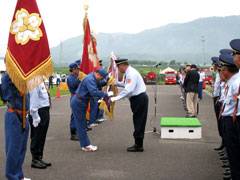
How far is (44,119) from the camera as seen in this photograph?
6.35 metres

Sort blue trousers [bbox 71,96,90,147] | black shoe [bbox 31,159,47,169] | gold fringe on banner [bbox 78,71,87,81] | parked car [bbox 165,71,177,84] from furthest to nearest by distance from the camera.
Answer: parked car [bbox 165,71,177,84] → gold fringe on banner [bbox 78,71,87,81] → blue trousers [bbox 71,96,90,147] → black shoe [bbox 31,159,47,169]

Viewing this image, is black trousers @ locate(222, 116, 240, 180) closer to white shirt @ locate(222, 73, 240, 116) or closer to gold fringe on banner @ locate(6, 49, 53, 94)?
white shirt @ locate(222, 73, 240, 116)

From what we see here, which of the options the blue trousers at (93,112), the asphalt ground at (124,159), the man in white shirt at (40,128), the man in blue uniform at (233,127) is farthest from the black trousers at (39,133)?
the blue trousers at (93,112)

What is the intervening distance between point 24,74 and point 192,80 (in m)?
9.70

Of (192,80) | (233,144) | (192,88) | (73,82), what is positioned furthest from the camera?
(192,88)

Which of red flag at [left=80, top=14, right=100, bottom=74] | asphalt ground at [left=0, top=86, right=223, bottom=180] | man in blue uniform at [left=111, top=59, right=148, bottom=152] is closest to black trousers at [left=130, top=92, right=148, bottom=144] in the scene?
man in blue uniform at [left=111, top=59, right=148, bottom=152]

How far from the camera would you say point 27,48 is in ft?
16.1

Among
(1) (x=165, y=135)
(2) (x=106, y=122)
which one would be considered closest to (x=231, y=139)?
(1) (x=165, y=135)

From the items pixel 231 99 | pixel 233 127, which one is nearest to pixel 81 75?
pixel 231 99

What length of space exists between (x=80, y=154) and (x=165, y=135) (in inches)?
102

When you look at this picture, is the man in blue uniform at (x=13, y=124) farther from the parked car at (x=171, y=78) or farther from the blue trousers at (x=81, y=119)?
the parked car at (x=171, y=78)

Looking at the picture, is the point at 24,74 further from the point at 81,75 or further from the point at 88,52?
the point at 88,52

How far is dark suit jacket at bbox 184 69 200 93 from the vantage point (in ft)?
44.9

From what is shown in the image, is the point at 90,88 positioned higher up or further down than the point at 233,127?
higher up
